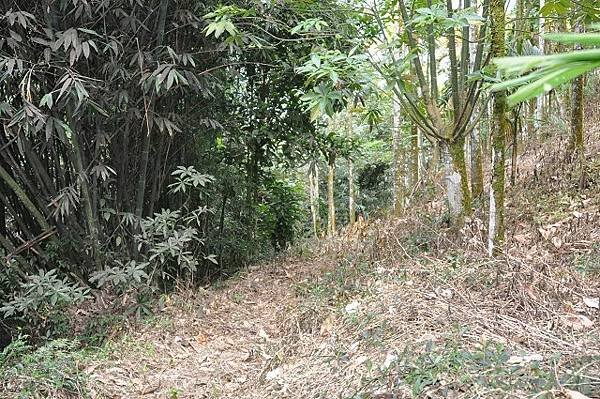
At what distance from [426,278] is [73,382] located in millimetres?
2261

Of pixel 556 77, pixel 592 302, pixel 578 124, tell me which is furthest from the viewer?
pixel 578 124

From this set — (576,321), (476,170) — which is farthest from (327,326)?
(476,170)

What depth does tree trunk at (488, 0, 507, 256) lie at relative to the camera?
2.99 metres

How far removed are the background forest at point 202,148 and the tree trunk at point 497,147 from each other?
1 cm

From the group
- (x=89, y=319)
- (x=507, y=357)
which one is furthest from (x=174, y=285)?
(x=507, y=357)

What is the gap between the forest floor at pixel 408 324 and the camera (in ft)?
7.06

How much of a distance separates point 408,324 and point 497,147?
1.24 m

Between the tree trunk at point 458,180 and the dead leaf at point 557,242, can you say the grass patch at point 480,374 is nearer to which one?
the dead leaf at point 557,242

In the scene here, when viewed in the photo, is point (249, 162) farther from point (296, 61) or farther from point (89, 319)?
point (89, 319)

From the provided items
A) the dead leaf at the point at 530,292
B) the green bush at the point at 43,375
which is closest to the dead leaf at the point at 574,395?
the dead leaf at the point at 530,292

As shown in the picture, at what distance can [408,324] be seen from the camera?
2.74 metres

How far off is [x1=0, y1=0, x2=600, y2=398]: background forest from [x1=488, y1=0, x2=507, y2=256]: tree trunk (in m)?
0.01

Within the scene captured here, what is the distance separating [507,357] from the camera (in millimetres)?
2133

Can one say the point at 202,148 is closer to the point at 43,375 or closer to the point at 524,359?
the point at 43,375
